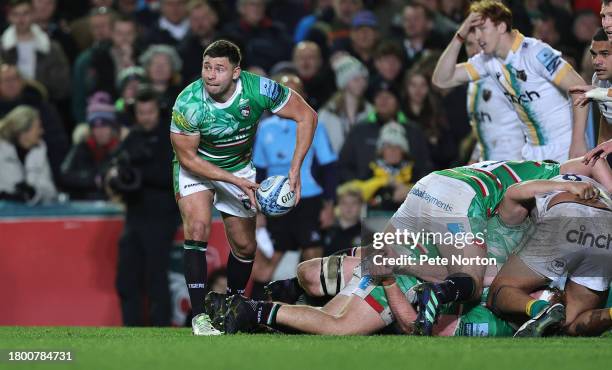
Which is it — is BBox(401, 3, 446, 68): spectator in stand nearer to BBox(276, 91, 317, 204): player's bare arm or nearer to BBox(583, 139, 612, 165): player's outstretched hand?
BBox(276, 91, 317, 204): player's bare arm

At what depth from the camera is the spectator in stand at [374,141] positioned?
45.6 ft

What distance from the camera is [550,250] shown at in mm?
9188

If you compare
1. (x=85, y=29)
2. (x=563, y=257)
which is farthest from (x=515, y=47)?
(x=85, y=29)

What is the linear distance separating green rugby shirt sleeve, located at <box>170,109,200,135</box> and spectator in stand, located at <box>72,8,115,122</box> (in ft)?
18.6

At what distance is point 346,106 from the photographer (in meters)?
14.6

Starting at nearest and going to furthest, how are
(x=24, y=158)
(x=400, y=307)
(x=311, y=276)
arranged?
(x=400, y=307), (x=311, y=276), (x=24, y=158)

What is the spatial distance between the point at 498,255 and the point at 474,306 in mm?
473

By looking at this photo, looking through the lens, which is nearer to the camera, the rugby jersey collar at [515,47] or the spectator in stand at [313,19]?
the rugby jersey collar at [515,47]

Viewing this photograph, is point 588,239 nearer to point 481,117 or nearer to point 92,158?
point 481,117

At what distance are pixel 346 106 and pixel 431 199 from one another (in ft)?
16.9

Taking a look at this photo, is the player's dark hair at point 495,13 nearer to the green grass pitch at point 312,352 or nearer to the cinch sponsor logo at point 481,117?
the cinch sponsor logo at point 481,117

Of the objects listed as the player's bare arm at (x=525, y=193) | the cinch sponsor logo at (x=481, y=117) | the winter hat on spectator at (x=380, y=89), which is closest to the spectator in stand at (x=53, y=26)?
the winter hat on spectator at (x=380, y=89)

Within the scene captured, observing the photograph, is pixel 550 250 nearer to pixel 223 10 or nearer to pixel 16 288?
pixel 16 288

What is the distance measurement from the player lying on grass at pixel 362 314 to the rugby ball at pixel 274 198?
0.71 metres
